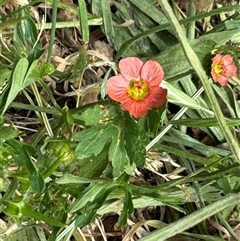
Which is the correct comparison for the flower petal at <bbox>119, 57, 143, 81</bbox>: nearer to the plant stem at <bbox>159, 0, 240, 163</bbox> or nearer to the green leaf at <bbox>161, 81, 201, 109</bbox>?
the green leaf at <bbox>161, 81, 201, 109</bbox>

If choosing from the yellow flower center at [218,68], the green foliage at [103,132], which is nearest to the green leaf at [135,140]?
the green foliage at [103,132]

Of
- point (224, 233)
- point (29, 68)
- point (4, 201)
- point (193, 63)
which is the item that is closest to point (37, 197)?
point (4, 201)

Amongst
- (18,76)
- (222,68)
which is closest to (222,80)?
(222,68)

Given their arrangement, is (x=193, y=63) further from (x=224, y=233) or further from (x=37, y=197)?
(x=224, y=233)

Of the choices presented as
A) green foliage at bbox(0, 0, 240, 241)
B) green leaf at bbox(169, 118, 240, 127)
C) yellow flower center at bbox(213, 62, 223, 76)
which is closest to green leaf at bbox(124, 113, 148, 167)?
green foliage at bbox(0, 0, 240, 241)

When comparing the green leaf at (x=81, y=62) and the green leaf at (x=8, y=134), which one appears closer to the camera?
the green leaf at (x=8, y=134)

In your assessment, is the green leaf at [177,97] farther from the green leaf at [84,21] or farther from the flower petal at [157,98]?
the green leaf at [84,21]

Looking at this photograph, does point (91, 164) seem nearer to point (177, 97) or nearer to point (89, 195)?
point (89, 195)
